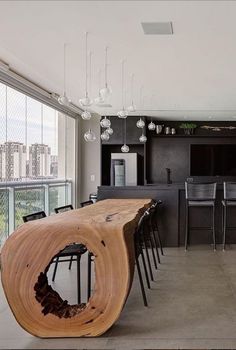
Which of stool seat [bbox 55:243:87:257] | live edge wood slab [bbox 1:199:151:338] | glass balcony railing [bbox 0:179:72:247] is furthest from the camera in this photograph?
glass balcony railing [bbox 0:179:72:247]

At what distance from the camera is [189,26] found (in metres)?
3.43

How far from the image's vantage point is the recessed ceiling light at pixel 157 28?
3.39 metres

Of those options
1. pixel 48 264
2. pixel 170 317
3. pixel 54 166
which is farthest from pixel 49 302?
pixel 54 166

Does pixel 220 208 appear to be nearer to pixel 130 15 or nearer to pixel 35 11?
pixel 130 15

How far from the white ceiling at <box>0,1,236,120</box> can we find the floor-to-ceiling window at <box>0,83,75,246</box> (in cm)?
55

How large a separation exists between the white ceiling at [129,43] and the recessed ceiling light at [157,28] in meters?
0.05

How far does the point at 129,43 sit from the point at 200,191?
3.00 meters

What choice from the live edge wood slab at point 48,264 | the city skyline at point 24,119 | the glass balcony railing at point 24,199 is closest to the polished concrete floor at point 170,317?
the live edge wood slab at point 48,264

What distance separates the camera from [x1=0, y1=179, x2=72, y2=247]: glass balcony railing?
4898mm

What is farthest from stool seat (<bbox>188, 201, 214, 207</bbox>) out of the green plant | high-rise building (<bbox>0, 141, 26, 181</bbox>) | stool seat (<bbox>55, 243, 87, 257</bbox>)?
the green plant

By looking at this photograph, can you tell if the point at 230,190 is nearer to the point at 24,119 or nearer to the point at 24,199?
the point at 24,199

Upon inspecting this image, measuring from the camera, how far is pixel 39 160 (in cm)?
642

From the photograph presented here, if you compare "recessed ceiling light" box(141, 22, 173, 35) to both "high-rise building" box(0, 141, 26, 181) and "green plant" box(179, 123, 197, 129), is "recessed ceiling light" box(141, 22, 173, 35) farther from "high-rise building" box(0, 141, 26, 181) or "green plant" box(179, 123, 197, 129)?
"green plant" box(179, 123, 197, 129)

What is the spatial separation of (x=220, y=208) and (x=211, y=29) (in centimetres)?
352
